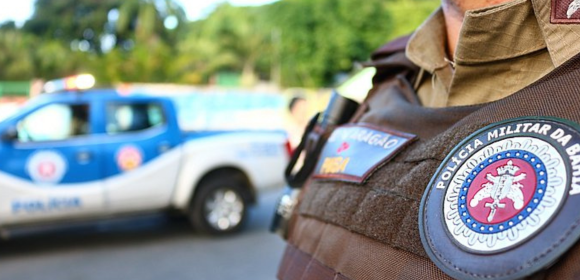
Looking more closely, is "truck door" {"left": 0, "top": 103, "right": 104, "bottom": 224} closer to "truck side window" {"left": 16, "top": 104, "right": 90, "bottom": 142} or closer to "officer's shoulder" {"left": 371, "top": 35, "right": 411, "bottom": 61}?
"truck side window" {"left": 16, "top": 104, "right": 90, "bottom": 142}

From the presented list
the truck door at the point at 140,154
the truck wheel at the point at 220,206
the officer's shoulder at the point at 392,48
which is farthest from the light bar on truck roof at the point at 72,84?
the officer's shoulder at the point at 392,48

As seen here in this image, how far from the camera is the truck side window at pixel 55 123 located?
5.51 metres

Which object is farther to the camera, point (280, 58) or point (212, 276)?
point (280, 58)

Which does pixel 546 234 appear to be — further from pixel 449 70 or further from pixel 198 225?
pixel 198 225

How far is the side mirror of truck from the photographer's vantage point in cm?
532

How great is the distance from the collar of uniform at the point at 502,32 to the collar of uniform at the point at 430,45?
0.18m

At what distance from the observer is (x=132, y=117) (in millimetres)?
6027

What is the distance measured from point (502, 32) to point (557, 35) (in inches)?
3.4

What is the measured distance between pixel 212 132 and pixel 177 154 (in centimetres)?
52

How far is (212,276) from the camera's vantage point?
488 cm

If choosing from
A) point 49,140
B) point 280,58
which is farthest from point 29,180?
point 280,58

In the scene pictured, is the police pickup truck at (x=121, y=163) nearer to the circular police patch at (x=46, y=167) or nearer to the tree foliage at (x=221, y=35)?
the circular police patch at (x=46, y=167)

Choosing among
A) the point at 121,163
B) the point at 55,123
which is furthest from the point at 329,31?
the point at 55,123

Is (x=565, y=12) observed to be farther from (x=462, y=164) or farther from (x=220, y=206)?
(x=220, y=206)
